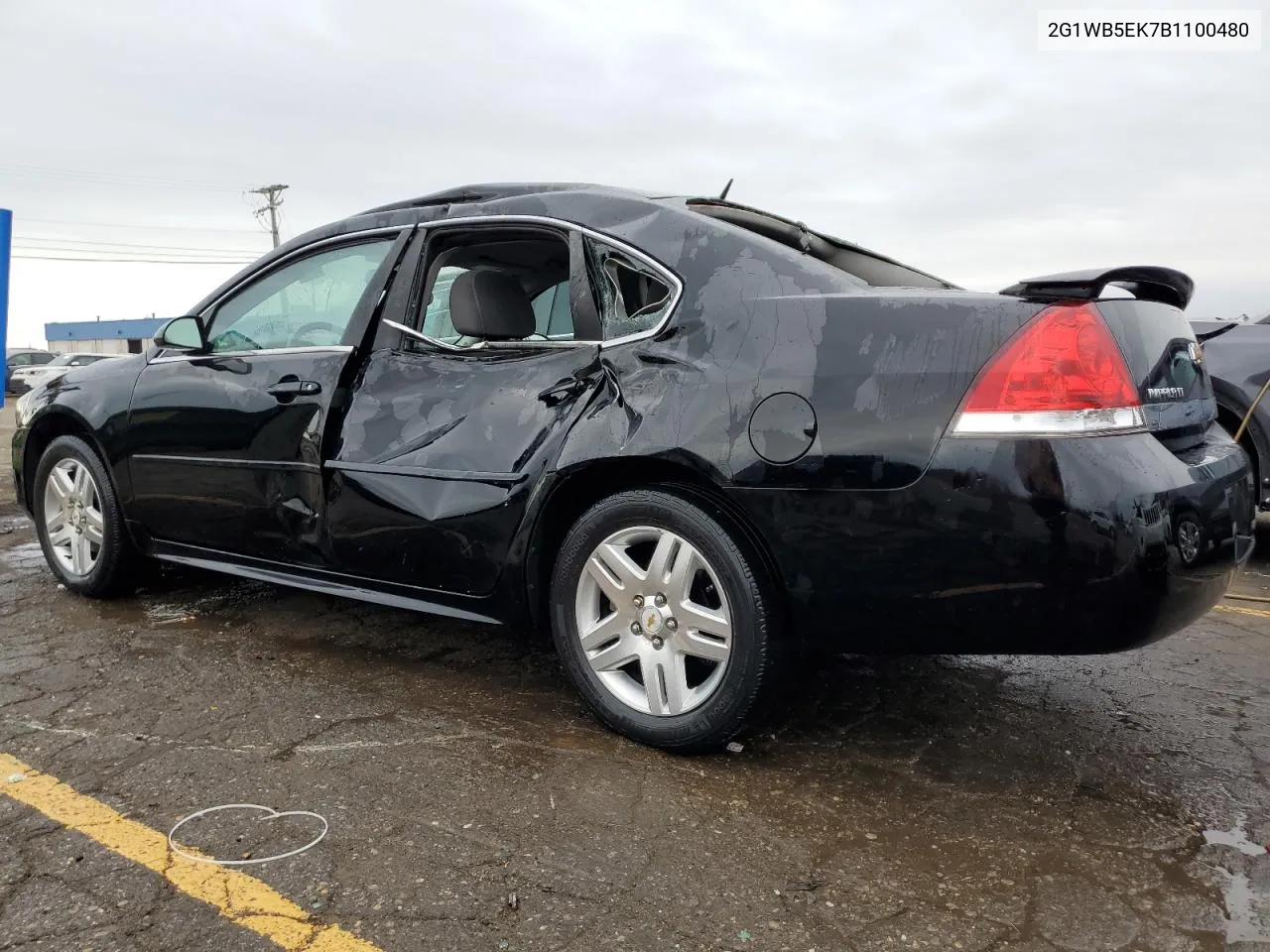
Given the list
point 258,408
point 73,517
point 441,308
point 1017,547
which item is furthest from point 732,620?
point 73,517

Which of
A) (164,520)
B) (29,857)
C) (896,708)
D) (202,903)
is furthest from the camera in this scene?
(164,520)

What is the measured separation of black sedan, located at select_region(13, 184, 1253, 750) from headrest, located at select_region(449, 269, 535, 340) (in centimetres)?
1

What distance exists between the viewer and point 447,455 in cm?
298

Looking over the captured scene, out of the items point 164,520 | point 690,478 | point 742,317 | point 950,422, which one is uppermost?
point 742,317

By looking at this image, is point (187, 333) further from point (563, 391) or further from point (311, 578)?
point (563, 391)

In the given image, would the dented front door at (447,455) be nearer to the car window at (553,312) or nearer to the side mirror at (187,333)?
the car window at (553,312)

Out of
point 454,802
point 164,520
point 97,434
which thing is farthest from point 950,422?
point 97,434

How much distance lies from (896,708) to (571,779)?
3.73 feet

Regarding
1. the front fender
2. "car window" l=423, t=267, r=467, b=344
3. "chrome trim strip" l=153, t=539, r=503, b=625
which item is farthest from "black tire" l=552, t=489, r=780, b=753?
the front fender

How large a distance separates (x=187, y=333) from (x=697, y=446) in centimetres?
248

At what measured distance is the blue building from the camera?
218 feet

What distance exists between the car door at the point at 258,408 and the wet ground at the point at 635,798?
48 centimetres

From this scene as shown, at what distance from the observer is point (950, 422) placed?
7.35 feet

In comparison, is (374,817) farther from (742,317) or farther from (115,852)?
(742,317)
